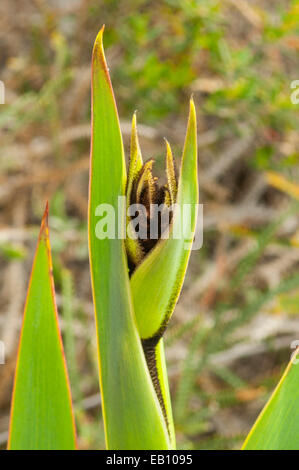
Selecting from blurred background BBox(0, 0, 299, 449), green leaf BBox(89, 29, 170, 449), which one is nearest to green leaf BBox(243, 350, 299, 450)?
green leaf BBox(89, 29, 170, 449)

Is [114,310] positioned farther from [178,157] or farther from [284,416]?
[178,157]

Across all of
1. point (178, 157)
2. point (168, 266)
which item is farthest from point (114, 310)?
point (178, 157)

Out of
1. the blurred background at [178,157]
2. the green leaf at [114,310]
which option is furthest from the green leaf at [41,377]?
the blurred background at [178,157]

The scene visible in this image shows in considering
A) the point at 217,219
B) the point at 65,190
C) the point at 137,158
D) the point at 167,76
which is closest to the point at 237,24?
the point at 167,76

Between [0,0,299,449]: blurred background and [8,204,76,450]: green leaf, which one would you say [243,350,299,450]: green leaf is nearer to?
[8,204,76,450]: green leaf

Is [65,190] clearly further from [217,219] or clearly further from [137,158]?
[137,158]

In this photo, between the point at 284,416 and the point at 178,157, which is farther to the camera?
the point at 178,157

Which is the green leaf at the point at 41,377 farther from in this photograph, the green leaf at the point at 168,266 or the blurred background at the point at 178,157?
the blurred background at the point at 178,157
